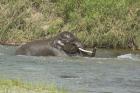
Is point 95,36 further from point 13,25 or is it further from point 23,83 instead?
point 23,83

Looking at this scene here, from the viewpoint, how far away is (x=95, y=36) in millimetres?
23344

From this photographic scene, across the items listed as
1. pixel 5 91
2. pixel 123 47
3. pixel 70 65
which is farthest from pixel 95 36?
pixel 5 91

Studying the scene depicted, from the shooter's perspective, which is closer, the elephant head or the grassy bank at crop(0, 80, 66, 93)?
the grassy bank at crop(0, 80, 66, 93)

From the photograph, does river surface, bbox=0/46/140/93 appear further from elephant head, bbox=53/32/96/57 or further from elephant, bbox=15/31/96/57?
elephant head, bbox=53/32/96/57

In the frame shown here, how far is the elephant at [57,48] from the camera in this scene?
20.6 meters

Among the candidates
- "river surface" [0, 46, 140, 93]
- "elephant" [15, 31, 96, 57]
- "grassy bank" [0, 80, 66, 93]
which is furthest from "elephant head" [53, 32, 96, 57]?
"grassy bank" [0, 80, 66, 93]

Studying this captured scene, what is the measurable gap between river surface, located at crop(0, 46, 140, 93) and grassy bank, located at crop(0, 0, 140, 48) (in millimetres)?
1998

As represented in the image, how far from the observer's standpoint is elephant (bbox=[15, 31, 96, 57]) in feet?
67.5

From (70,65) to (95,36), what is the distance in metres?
5.76

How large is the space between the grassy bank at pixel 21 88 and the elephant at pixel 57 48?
7.27 m

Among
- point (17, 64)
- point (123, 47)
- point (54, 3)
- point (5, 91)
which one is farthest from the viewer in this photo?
point (54, 3)

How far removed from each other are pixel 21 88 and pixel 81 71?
13.5ft

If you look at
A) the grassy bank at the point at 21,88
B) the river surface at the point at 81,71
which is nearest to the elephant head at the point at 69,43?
the river surface at the point at 81,71

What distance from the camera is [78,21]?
24109mm
